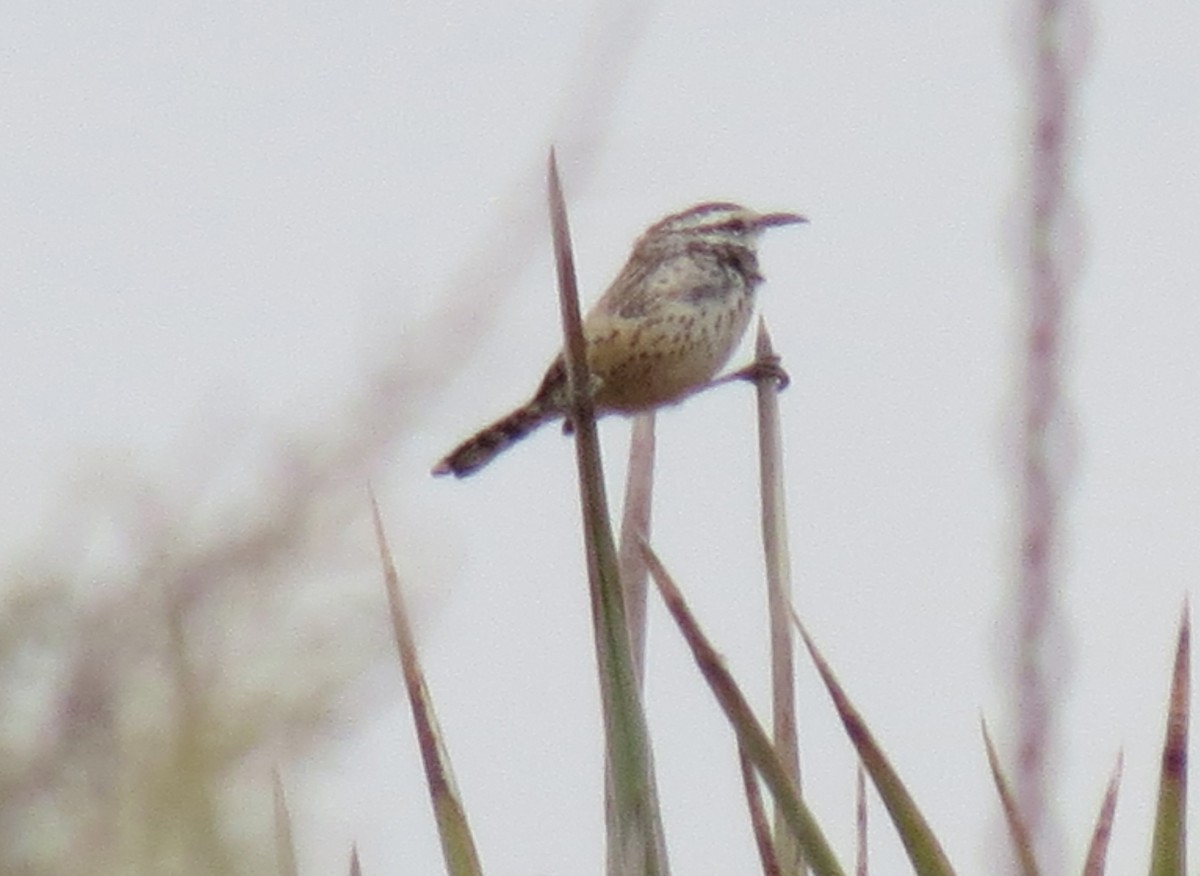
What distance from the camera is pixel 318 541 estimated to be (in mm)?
856

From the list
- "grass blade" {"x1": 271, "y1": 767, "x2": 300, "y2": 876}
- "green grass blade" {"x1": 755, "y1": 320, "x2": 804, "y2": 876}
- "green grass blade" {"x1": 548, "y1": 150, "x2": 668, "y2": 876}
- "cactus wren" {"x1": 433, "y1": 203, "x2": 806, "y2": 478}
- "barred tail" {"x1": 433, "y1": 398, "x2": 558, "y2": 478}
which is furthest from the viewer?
"cactus wren" {"x1": 433, "y1": 203, "x2": 806, "y2": 478}

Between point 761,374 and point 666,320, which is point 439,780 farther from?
point 666,320

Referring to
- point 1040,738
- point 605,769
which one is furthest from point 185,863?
point 605,769

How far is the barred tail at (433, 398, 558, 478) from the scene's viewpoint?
3.59 metres

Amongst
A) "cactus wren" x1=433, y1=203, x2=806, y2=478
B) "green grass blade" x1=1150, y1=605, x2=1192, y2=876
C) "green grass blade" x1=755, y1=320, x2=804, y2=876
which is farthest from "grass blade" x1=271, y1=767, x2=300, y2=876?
"cactus wren" x1=433, y1=203, x2=806, y2=478

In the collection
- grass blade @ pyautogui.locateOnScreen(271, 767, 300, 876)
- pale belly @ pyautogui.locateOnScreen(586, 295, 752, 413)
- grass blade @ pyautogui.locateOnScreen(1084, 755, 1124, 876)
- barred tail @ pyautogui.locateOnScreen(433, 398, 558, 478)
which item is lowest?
grass blade @ pyautogui.locateOnScreen(1084, 755, 1124, 876)

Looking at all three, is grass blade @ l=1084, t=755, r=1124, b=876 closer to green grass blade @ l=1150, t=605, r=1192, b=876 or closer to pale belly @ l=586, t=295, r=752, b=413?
green grass blade @ l=1150, t=605, r=1192, b=876

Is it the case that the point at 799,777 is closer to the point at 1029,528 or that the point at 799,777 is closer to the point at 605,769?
the point at 605,769

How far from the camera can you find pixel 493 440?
12.1ft

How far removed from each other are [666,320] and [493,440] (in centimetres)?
57

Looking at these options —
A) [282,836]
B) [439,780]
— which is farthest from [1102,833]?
[282,836]

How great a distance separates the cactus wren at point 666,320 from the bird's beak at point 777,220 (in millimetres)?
23

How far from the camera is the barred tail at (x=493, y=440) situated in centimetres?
359

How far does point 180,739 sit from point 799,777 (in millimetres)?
1514
